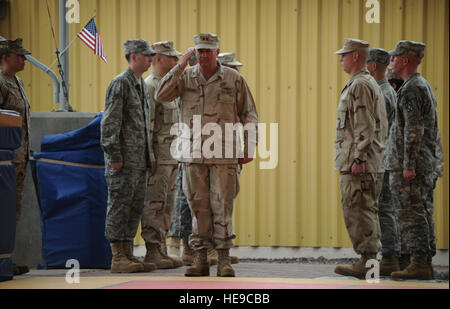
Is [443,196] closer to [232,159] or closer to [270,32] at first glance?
[270,32]

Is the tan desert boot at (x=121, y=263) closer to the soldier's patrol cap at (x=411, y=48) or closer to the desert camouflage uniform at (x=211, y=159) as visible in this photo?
the desert camouflage uniform at (x=211, y=159)

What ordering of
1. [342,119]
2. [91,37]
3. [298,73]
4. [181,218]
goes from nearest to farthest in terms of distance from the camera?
1. [342,119]
2. [181,218]
3. [91,37]
4. [298,73]

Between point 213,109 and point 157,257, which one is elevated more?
point 213,109

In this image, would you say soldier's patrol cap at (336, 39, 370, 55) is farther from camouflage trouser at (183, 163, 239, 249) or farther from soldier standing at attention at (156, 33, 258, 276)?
camouflage trouser at (183, 163, 239, 249)

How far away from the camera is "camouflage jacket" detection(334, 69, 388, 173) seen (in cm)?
571

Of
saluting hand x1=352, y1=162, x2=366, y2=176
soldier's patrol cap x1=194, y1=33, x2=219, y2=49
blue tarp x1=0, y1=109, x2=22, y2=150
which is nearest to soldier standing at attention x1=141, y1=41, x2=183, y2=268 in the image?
soldier's patrol cap x1=194, y1=33, x2=219, y2=49

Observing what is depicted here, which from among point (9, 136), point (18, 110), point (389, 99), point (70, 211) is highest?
point (389, 99)

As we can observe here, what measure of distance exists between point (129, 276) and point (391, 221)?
7.66ft

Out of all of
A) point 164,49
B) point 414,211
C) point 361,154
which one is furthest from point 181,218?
point 414,211

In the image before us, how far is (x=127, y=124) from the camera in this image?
616 centimetres

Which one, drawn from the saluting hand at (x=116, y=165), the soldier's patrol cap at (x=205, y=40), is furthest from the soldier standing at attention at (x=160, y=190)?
the soldier's patrol cap at (x=205, y=40)

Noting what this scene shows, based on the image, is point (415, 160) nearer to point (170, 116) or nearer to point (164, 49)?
point (170, 116)

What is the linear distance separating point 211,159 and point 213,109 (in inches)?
15.2

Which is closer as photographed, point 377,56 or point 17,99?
point 17,99
